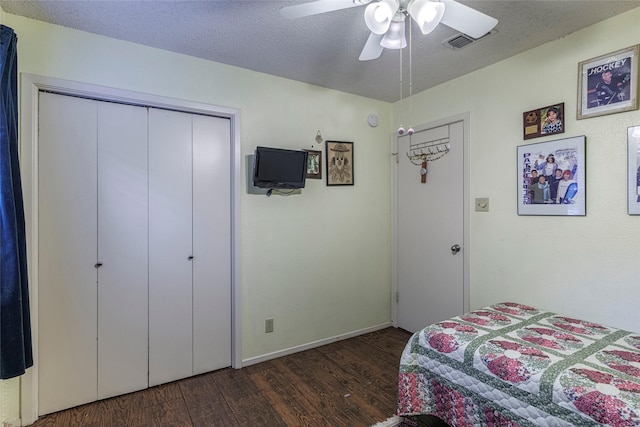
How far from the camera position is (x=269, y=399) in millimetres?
2143

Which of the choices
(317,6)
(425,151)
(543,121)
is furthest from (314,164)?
(543,121)

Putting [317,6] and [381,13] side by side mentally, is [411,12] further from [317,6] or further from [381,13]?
[317,6]

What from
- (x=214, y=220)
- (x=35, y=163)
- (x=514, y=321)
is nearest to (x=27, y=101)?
(x=35, y=163)

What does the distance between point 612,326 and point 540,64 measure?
1.76 meters

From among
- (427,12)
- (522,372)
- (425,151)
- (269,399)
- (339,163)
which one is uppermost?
(427,12)

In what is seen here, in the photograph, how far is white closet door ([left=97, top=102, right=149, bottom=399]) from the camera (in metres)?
2.13

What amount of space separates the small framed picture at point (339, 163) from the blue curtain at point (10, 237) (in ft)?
7.13

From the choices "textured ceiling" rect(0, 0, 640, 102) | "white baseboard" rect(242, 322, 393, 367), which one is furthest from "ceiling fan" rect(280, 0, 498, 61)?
"white baseboard" rect(242, 322, 393, 367)

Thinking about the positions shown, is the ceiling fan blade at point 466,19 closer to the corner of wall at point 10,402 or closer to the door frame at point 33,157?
the door frame at point 33,157

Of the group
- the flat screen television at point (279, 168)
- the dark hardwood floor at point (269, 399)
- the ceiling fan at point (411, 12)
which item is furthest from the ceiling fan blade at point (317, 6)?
the dark hardwood floor at point (269, 399)

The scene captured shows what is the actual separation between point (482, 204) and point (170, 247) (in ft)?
8.10

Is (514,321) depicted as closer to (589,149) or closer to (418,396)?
(418,396)

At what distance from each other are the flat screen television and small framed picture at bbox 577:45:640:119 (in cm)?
192

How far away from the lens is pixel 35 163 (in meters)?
1.91
